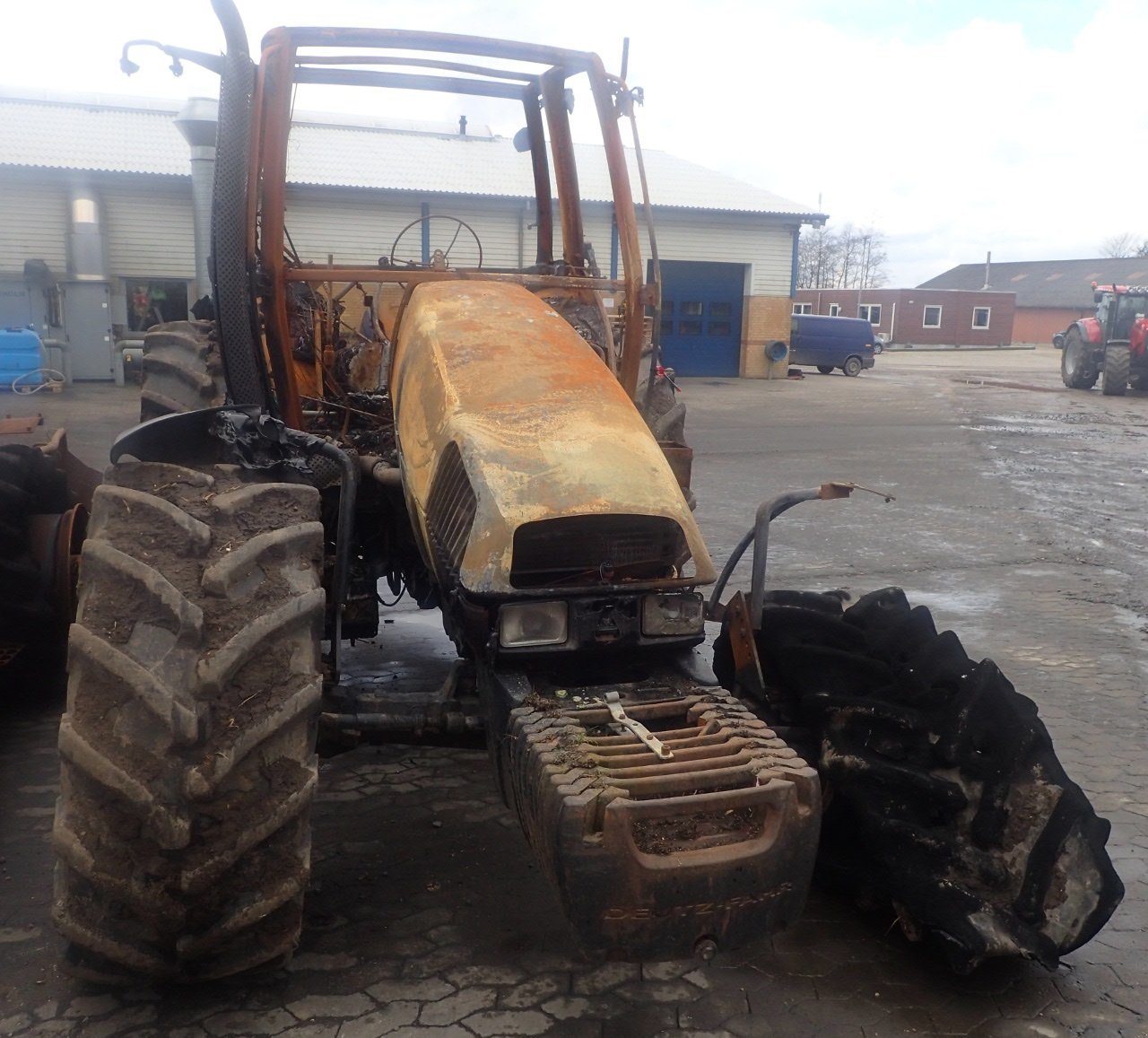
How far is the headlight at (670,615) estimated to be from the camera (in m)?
2.91

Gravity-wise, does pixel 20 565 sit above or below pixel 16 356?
above

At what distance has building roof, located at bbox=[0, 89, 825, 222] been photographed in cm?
2256

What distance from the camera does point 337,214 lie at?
23125 mm

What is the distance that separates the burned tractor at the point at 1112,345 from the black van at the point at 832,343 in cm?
521

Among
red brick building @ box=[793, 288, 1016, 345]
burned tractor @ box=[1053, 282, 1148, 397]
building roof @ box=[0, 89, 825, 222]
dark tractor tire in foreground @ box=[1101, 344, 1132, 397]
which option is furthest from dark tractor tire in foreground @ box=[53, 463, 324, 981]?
red brick building @ box=[793, 288, 1016, 345]

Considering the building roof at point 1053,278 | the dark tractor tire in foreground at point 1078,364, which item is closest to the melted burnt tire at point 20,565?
the dark tractor tire in foreground at point 1078,364

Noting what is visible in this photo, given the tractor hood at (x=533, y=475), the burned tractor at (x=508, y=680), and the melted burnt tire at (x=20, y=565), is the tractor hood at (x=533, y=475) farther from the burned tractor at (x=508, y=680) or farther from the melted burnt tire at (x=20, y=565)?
the melted burnt tire at (x=20, y=565)

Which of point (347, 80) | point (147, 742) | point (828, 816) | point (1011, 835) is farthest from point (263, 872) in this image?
point (347, 80)

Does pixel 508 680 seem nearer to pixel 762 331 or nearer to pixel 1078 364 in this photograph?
pixel 762 331

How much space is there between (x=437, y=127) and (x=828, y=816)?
97.1 feet

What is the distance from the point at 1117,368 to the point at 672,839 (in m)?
25.1

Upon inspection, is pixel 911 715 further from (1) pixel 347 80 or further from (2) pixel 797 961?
(1) pixel 347 80

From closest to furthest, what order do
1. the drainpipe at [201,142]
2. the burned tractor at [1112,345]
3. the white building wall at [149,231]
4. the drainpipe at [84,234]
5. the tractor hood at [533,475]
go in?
1. the tractor hood at [533,475]
2. the drainpipe at [201,142]
3. the drainpipe at [84,234]
4. the white building wall at [149,231]
5. the burned tractor at [1112,345]

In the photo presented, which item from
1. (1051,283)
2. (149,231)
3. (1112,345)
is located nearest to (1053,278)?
(1051,283)
